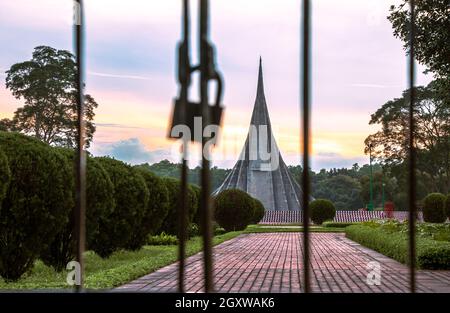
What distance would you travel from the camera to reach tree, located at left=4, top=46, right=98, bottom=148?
26391 mm

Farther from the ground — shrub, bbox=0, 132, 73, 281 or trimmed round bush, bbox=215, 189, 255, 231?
shrub, bbox=0, 132, 73, 281

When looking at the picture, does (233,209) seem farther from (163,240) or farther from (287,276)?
(287,276)

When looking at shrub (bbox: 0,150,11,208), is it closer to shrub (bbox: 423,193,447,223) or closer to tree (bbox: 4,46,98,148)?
tree (bbox: 4,46,98,148)

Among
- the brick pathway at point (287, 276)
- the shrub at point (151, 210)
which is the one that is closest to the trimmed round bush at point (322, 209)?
the shrub at point (151, 210)

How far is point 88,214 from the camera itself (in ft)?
29.7

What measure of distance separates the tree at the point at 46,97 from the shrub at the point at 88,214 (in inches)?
668

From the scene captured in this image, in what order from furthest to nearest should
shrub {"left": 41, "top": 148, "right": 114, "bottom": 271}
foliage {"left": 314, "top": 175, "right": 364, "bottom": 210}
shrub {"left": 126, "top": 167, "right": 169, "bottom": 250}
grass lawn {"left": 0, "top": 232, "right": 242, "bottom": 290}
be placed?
foliage {"left": 314, "top": 175, "right": 364, "bottom": 210}, shrub {"left": 126, "top": 167, "right": 169, "bottom": 250}, shrub {"left": 41, "top": 148, "right": 114, "bottom": 271}, grass lawn {"left": 0, "top": 232, "right": 242, "bottom": 290}

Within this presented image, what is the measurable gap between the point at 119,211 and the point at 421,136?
80.1 feet

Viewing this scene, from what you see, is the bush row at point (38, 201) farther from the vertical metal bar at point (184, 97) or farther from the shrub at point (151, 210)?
the vertical metal bar at point (184, 97)

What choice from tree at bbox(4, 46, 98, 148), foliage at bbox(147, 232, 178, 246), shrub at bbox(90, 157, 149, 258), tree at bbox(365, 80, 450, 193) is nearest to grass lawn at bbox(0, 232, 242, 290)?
shrub at bbox(90, 157, 149, 258)

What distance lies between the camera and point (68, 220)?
326 inches

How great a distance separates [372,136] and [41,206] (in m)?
29.9

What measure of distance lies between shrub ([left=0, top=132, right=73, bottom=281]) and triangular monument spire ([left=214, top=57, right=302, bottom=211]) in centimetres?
3873
